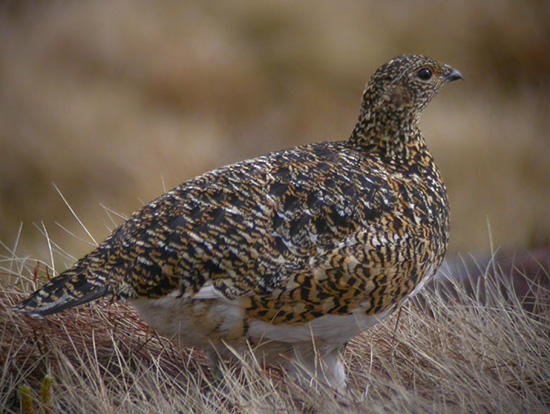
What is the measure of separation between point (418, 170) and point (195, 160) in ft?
8.81

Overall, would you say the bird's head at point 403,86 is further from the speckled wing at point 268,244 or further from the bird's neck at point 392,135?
the speckled wing at point 268,244

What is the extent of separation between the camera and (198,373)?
267 cm

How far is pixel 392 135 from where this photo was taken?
9.12 feet

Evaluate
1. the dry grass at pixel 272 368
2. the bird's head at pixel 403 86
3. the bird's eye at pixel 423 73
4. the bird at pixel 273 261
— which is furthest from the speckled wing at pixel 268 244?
the bird's eye at pixel 423 73

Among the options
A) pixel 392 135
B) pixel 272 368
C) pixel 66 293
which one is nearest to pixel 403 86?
pixel 392 135

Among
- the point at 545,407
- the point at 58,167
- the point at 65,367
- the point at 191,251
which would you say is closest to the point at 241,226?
the point at 191,251

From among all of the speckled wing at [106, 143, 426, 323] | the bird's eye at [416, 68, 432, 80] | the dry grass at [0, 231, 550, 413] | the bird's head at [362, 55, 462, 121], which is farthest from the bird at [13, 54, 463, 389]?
the bird's eye at [416, 68, 432, 80]

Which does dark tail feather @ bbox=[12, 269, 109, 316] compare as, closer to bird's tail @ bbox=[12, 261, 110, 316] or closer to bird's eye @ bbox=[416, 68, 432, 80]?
bird's tail @ bbox=[12, 261, 110, 316]

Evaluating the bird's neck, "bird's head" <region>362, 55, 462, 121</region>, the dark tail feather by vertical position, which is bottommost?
the dark tail feather

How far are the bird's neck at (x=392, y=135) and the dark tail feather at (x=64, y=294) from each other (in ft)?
3.97

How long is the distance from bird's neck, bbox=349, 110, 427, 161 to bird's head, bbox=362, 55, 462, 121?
21 millimetres

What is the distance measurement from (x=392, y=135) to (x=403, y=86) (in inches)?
8.0

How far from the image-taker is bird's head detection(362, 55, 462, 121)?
2781 millimetres

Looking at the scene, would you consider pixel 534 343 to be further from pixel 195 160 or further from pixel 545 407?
pixel 195 160
